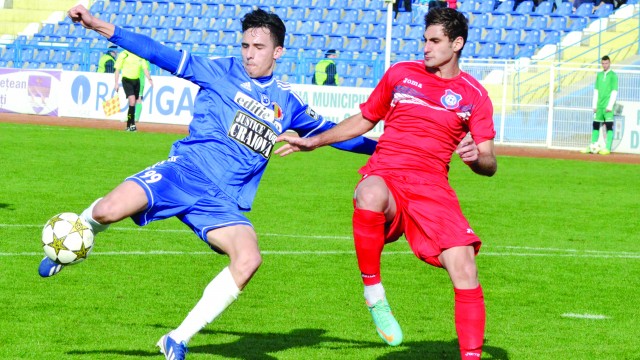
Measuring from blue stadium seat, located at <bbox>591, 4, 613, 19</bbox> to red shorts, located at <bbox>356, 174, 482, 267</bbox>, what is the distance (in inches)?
1016

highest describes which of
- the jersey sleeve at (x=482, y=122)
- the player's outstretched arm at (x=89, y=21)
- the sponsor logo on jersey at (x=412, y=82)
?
the player's outstretched arm at (x=89, y=21)

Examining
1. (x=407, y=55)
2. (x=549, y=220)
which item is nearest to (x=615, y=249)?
(x=549, y=220)

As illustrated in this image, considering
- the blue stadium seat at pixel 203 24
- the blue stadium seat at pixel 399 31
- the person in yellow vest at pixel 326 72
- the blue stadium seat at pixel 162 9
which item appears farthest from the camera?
the blue stadium seat at pixel 162 9

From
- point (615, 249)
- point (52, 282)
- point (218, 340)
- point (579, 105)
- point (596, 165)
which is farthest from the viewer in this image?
point (579, 105)

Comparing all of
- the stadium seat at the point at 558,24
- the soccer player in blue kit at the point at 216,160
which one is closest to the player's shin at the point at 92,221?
the soccer player in blue kit at the point at 216,160

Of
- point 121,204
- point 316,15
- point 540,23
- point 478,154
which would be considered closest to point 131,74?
point 316,15

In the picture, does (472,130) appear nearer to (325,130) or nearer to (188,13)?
(325,130)

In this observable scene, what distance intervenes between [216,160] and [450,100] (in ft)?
4.46

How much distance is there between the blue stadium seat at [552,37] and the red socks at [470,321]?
25426 mm

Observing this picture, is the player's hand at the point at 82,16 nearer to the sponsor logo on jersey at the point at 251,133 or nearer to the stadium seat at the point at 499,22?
the sponsor logo on jersey at the point at 251,133

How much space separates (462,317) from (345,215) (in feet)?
25.9

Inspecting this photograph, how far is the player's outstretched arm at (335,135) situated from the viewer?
6.56 m

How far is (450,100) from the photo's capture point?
621 centimetres

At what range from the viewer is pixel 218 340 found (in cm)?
699
